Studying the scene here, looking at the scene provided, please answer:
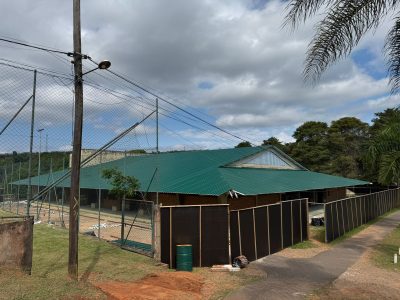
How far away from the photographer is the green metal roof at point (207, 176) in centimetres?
2308

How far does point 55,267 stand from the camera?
1155cm

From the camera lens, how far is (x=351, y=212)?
74.4 feet

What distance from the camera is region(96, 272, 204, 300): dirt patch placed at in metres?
9.16

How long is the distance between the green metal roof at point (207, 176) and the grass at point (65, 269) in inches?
166

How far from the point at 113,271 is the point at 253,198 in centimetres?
1595

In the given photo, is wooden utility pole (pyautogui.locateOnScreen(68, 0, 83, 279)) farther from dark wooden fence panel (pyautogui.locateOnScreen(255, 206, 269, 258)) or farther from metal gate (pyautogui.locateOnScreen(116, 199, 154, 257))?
dark wooden fence panel (pyautogui.locateOnScreen(255, 206, 269, 258))

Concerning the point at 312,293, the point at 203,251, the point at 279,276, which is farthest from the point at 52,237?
the point at 312,293

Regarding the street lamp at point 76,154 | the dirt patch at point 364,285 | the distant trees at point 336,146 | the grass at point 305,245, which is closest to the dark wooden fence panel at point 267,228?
the grass at point 305,245

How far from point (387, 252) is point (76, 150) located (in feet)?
45.2

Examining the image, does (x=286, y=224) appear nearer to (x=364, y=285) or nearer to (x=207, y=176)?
(x=364, y=285)

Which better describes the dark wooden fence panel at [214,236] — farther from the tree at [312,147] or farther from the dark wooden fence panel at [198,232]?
the tree at [312,147]

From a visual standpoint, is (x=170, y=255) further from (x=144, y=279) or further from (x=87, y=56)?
(x=87, y=56)

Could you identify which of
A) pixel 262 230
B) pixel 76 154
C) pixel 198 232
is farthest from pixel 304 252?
pixel 76 154

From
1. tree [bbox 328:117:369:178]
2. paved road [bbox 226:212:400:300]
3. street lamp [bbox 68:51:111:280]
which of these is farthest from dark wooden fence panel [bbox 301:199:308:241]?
tree [bbox 328:117:369:178]
